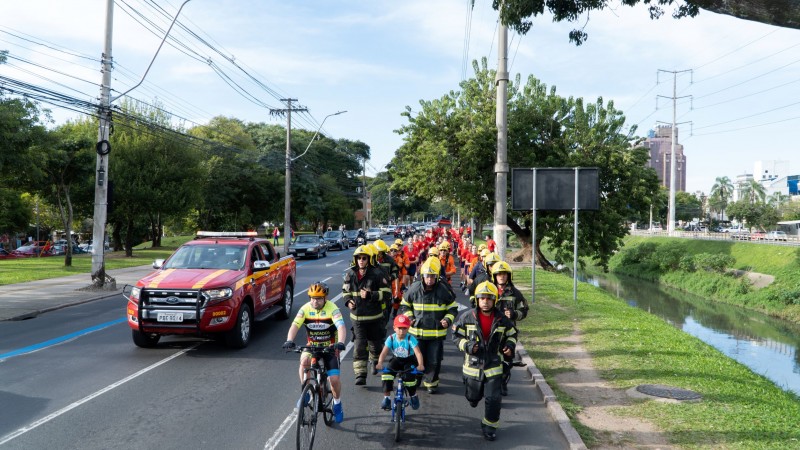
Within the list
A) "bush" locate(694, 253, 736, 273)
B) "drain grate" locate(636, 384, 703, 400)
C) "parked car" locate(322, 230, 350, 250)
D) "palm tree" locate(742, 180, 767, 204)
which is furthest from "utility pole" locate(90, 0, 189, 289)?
"palm tree" locate(742, 180, 767, 204)

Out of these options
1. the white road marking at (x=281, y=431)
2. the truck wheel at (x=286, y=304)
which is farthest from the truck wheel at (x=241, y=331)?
the white road marking at (x=281, y=431)

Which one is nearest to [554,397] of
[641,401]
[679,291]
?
[641,401]

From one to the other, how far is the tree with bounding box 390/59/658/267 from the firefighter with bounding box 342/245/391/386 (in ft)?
59.2

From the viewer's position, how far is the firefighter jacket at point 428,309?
22.7 ft

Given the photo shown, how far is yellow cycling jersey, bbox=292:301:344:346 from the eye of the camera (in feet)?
19.6

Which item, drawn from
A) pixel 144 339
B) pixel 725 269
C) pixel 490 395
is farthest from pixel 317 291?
pixel 725 269

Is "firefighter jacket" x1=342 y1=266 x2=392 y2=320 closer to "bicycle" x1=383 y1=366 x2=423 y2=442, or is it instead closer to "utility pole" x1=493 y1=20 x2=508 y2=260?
"bicycle" x1=383 y1=366 x2=423 y2=442

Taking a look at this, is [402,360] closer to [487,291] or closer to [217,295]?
[487,291]

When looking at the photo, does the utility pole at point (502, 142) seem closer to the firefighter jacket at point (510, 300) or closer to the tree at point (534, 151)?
the firefighter jacket at point (510, 300)

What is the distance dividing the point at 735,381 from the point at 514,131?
2001 centimetres

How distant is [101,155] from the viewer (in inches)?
683

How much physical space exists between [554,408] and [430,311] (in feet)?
5.78

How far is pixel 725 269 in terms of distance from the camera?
111 feet

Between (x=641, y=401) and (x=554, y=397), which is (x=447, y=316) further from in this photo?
(x=641, y=401)
